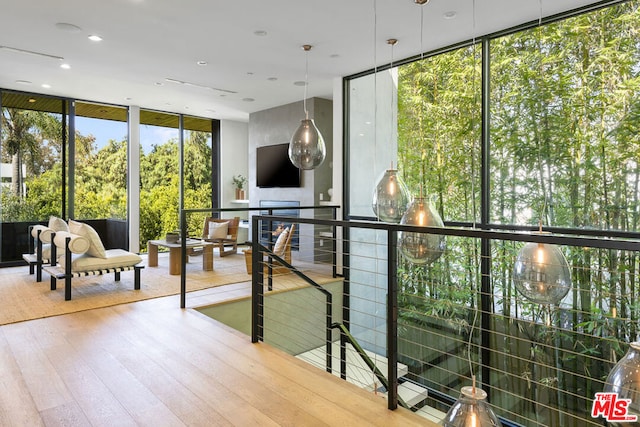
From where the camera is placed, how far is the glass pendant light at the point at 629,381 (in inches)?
56.8

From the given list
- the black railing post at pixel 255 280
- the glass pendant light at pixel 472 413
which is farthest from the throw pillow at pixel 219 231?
the glass pendant light at pixel 472 413

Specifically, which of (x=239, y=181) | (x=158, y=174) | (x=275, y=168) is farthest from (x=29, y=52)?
(x=239, y=181)

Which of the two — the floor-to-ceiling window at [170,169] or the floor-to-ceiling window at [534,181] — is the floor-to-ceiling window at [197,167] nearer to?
the floor-to-ceiling window at [170,169]

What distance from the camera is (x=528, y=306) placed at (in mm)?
3971

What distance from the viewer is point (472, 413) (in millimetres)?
1627

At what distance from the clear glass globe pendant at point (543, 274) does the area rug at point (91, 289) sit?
4.06 m

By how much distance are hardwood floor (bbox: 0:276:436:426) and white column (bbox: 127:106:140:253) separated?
430 centimetres

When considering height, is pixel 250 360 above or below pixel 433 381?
above

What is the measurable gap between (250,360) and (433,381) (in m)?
2.95

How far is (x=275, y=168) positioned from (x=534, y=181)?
4838 millimetres

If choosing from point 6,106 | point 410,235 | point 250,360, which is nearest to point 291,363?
point 250,360

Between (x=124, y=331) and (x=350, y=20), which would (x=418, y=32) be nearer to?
(x=350, y=20)

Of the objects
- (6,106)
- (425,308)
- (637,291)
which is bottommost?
(425,308)

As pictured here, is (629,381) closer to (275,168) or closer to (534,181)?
(534,181)
